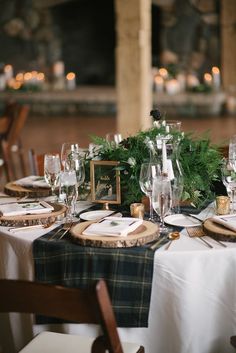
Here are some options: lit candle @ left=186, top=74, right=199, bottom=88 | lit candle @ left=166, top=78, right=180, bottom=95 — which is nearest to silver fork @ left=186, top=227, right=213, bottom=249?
lit candle @ left=166, top=78, right=180, bottom=95

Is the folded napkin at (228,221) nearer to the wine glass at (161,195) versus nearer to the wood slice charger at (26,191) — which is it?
the wine glass at (161,195)

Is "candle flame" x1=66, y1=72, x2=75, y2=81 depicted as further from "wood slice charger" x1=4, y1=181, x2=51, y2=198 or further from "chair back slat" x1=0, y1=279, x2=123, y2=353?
"chair back slat" x1=0, y1=279, x2=123, y2=353

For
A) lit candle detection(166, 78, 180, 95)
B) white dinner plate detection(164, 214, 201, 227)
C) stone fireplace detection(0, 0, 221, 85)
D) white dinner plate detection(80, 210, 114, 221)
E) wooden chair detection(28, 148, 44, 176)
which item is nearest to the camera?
white dinner plate detection(164, 214, 201, 227)

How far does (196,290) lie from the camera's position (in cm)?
212

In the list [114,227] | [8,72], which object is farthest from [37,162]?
[8,72]

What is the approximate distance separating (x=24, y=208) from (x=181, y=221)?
27.1 inches

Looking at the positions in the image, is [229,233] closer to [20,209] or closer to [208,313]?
[208,313]

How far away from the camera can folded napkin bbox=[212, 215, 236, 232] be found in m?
2.25

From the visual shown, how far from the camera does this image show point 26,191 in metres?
3.04

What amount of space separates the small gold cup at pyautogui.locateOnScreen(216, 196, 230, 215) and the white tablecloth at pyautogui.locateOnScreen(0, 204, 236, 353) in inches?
15.4

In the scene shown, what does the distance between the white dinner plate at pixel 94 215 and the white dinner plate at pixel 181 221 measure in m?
0.28

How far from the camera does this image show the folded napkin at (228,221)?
88.7 inches

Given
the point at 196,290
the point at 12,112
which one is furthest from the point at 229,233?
the point at 12,112

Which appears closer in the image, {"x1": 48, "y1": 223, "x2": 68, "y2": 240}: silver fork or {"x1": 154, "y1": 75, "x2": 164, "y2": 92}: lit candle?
{"x1": 48, "y1": 223, "x2": 68, "y2": 240}: silver fork
